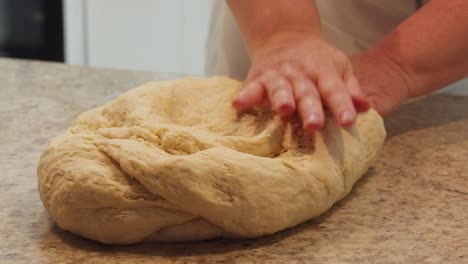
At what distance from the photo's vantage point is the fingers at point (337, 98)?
2.96 ft

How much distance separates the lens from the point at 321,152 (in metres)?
0.88

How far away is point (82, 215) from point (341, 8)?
32.3 inches

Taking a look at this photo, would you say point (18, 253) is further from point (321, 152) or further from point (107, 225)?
point (321, 152)

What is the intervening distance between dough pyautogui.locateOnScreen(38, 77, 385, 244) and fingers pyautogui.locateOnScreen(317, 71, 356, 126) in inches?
1.0

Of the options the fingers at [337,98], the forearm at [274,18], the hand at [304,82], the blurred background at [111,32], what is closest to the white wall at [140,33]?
the blurred background at [111,32]

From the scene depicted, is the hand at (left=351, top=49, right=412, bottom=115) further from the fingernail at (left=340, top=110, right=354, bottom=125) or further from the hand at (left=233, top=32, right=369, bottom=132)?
the fingernail at (left=340, top=110, right=354, bottom=125)

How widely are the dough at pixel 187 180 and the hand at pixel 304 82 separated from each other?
0.03 m

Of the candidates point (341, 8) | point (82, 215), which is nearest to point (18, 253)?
point (82, 215)

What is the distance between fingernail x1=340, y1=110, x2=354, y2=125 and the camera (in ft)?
2.94

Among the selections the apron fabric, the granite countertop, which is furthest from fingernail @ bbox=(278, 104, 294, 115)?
the apron fabric

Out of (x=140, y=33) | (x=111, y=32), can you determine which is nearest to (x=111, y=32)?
(x=111, y=32)

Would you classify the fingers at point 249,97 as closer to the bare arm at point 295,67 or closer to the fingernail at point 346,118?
the bare arm at point 295,67

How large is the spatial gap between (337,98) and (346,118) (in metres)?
0.04

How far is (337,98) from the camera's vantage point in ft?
3.03
